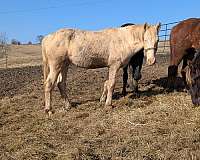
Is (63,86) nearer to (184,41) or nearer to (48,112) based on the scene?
(48,112)

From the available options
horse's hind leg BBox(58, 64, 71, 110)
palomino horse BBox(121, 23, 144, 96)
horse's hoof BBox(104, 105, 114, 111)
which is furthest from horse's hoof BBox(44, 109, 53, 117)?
palomino horse BBox(121, 23, 144, 96)

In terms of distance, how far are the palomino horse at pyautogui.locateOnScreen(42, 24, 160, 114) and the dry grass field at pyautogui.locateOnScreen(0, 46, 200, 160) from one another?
0.80 metres

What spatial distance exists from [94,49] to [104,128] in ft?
9.18

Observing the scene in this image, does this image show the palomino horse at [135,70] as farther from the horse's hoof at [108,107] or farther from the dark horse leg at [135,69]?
the horse's hoof at [108,107]

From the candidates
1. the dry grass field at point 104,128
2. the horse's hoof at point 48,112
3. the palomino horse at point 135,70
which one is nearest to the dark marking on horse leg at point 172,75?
the dry grass field at point 104,128

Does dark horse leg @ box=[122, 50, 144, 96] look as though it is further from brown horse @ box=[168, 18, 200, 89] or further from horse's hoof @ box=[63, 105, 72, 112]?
horse's hoof @ box=[63, 105, 72, 112]

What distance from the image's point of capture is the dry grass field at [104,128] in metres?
6.29

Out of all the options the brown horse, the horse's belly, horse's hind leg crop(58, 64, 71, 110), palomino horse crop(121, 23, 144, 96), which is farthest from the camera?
palomino horse crop(121, 23, 144, 96)

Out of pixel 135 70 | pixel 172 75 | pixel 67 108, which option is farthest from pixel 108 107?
pixel 172 75

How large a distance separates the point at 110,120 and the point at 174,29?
3.94 m

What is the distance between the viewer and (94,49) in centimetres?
1013

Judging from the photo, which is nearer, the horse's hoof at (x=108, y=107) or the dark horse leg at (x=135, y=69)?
the horse's hoof at (x=108, y=107)

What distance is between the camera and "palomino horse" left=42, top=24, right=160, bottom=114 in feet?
32.5

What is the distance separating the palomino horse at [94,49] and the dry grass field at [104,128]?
80 cm
